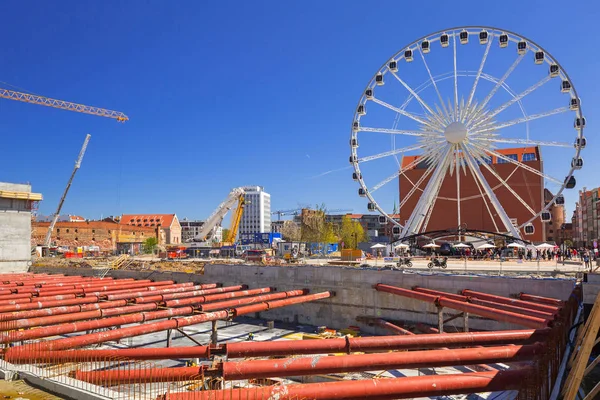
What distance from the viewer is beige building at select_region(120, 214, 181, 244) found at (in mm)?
132100

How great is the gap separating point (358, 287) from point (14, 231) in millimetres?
38502

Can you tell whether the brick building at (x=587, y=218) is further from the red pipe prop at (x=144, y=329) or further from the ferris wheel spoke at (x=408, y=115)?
the red pipe prop at (x=144, y=329)

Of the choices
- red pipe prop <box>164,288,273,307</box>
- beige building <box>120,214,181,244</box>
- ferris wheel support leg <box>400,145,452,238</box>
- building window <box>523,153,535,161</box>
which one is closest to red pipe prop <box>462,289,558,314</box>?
red pipe prop <box>164,288,273,307</box>

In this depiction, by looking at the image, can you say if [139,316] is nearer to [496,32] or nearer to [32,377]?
[32,377]

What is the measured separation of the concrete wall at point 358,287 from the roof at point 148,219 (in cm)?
10306

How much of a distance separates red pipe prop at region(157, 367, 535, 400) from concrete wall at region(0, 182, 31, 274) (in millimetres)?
48607

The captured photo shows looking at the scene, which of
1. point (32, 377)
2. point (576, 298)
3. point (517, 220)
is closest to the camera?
point (32, 377)

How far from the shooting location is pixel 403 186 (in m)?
81.8

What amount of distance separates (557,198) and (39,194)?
51537mm

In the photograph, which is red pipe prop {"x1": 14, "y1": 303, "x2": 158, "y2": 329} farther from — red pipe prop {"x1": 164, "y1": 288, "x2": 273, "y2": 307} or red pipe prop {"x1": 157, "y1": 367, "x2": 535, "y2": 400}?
red pipe prop {"x1": 157, "y1": 367, "x2": 535, "y2": 400}

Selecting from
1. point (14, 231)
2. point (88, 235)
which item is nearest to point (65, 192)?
point (88, 235)

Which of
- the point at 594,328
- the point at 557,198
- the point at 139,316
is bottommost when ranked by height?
the point at 139,316

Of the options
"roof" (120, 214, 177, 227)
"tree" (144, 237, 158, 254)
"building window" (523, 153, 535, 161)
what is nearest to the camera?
"building window" (523, 153, 535, 161)

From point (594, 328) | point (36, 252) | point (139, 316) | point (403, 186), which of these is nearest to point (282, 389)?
point (594, 328)
